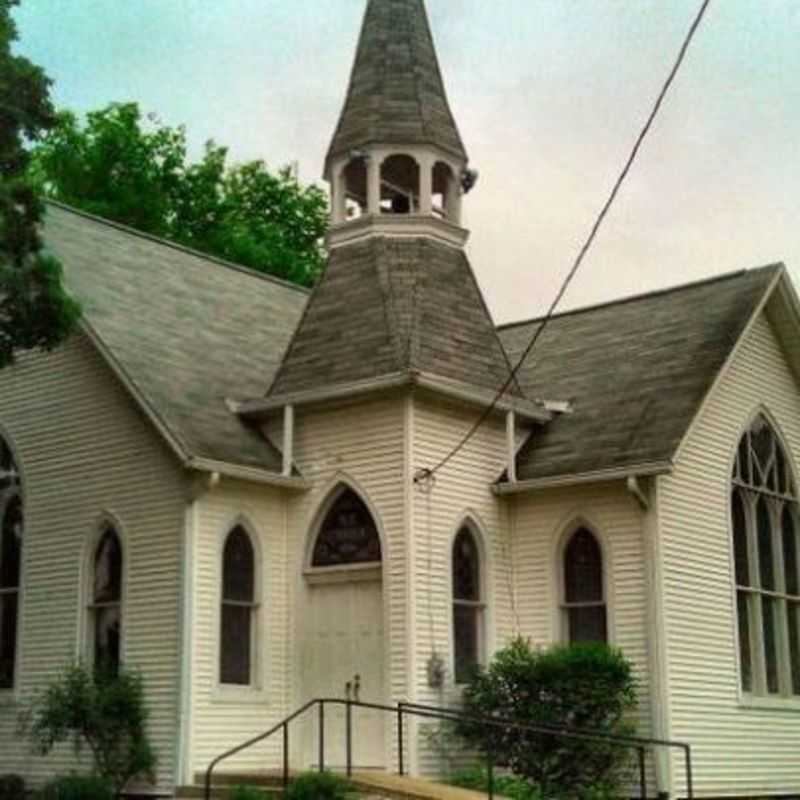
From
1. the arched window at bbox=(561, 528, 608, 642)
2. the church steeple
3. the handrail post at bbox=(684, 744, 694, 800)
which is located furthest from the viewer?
the church steeple

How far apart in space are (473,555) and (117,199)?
25229mm

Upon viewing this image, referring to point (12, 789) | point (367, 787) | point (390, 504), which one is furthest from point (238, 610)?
point (367, 787)

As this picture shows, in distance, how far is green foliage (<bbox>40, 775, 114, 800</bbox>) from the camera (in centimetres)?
1691

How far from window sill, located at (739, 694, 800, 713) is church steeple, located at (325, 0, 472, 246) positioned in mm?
7570

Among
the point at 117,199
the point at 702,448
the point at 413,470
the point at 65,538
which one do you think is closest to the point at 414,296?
the point at 413,470

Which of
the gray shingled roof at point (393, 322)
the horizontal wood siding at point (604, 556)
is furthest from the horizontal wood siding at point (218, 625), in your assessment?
the horizontal wood siding at point (604, 556)

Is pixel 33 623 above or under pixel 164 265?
under

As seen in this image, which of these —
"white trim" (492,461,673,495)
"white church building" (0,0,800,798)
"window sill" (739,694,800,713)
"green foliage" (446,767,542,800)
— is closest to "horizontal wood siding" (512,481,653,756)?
"white church building" (0,0,800,798)

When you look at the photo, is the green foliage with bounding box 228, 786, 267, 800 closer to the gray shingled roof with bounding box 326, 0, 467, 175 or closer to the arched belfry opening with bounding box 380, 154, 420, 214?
the arched belfry opening with bounding box 380, 154, 420, 214

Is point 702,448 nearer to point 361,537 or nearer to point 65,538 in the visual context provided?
point 361,537

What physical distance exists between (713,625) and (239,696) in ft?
20.3

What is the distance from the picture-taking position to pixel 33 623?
19.8m

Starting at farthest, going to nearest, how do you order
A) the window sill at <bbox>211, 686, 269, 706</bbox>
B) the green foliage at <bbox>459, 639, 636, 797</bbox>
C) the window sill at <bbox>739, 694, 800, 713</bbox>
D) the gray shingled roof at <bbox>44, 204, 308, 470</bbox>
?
the window sill at <bbox>739, 694, 800, 713</bbox> → the gray shingled roof at <bbox>44, 204, 308, 470</bbox> → the window sill at <bbox>211, 686, 269, 706</bbox> → the green foliage at <bbox>459, 639, 636, 797</bbox>

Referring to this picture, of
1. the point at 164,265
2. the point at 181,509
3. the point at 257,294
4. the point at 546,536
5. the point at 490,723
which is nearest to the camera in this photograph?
the point at 490,723
